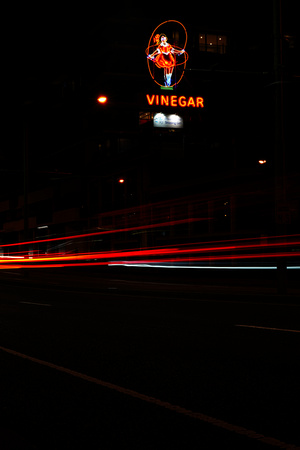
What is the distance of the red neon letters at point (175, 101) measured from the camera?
28500mm

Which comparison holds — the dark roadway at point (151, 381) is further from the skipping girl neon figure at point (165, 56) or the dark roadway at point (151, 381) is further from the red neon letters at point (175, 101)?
the skipping girl neon figure at point (165, 56)

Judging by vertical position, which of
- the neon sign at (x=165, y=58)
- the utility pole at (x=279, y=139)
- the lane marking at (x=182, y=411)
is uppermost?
the neon sign at (x=165, y=58)

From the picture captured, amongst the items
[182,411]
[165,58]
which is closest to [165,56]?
[165,58]

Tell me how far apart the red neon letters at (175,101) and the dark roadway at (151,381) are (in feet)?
57.3

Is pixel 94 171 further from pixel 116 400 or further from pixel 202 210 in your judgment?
pixel 116 400

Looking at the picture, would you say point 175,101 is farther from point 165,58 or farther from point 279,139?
point 279,139

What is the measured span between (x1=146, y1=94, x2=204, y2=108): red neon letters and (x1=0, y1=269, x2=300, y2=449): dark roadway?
17450 mm

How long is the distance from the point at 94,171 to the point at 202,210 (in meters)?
20.7

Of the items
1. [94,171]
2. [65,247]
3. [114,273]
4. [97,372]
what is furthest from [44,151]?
[97,372]

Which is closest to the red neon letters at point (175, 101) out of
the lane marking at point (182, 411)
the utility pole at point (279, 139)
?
the utility pole at point (279, 139)

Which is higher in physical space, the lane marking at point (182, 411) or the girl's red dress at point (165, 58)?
the girl's red dress at point (165, 58)

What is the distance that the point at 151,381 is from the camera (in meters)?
6.55

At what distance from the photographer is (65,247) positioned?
5175cm

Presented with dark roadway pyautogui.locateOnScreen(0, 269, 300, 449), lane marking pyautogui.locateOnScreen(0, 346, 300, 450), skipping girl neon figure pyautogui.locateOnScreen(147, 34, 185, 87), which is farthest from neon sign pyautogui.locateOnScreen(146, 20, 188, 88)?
lane marking pyautogui.locateOnScreen(0, 346, 300, 450)
